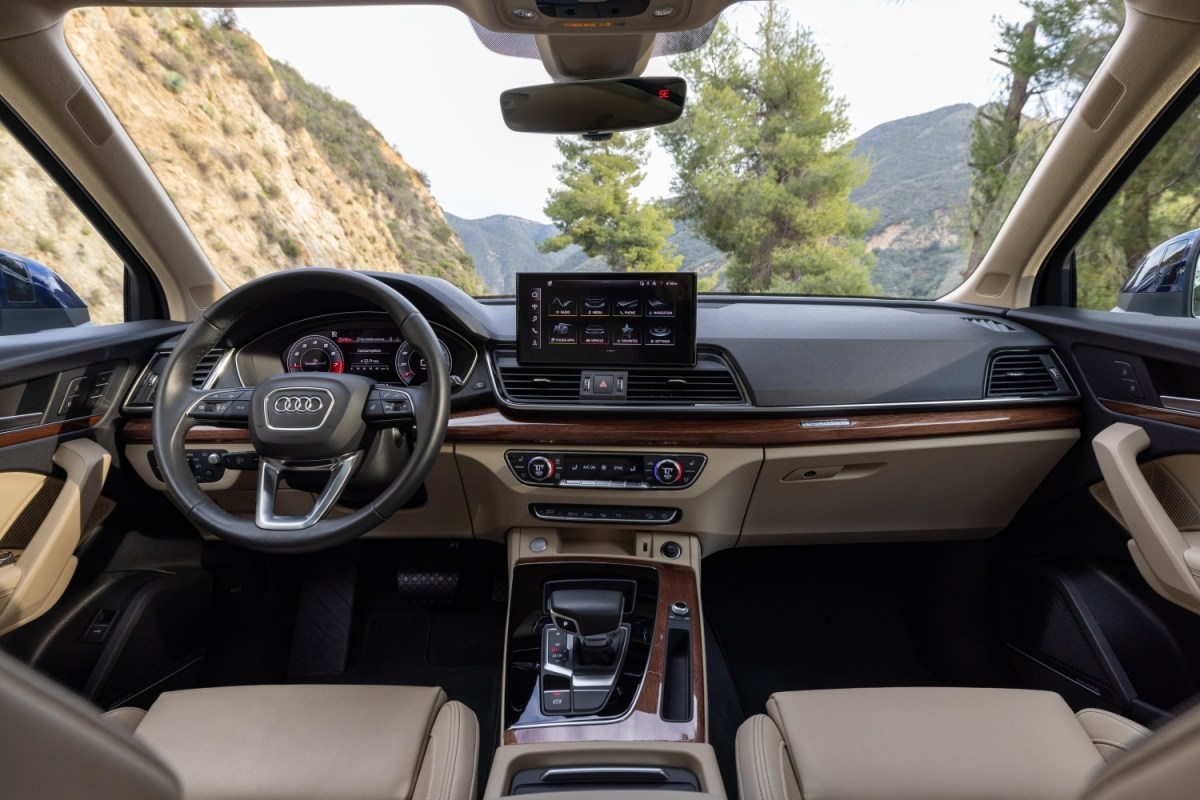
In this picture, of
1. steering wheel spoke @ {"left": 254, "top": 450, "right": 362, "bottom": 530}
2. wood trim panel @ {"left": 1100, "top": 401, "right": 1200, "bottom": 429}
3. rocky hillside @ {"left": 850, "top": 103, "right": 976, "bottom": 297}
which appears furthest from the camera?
rocky hillside @ {"left": 850, "top": 103, "right": 976, "bottom": 297}

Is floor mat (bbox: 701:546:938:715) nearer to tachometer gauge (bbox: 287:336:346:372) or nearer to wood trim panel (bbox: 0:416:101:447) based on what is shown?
tachometer gauge (bbox: 287:336:346:372)

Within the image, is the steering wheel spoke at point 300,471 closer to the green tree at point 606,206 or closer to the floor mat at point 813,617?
the green tree at point 606,206

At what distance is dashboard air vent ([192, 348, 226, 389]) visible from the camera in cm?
213

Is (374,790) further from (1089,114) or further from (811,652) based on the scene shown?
(1089,114)

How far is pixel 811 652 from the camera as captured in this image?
271 centimetres

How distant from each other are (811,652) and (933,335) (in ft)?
4.35

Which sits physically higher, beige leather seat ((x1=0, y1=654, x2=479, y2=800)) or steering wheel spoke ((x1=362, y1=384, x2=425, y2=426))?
steering wheel spoke ((x1=362, y1=384, x2=425, y2=426))

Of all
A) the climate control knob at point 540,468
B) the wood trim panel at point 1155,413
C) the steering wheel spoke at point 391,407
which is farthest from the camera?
the climate control knob at point 540,468

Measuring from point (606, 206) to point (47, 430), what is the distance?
1921 millimetres

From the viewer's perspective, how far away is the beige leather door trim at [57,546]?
184cm

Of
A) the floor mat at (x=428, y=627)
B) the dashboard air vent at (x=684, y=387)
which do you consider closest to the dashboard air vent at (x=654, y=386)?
the dashboard air vent at (x=684, y=387)

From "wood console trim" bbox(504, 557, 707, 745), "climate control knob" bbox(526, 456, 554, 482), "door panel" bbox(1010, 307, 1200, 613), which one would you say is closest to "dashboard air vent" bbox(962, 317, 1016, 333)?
"door panel" bbox(1010, 307, 1200, 613)

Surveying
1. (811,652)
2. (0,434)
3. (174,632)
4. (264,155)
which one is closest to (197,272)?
(0,434)

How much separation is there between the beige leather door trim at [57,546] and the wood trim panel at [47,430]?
5cm
